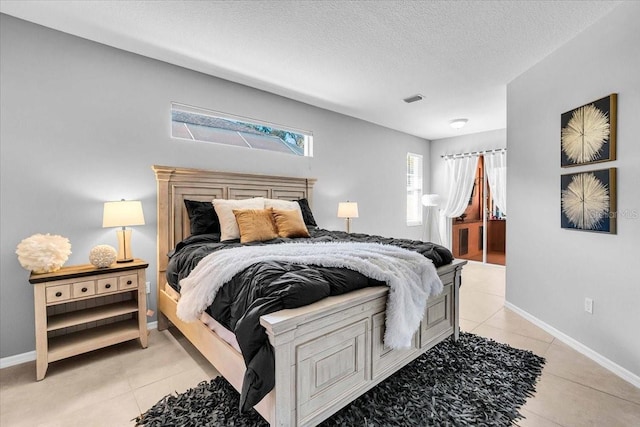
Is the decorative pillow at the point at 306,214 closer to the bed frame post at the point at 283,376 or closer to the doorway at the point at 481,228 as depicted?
the bed frame post at the point at 283,376

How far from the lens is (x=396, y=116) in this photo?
4.80 m

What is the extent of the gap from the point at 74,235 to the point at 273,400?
7.60 ft

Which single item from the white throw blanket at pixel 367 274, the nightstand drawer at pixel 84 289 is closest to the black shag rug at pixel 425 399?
the white throw blanket at pixel 367 274

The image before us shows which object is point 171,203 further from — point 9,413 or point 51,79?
point 9,413

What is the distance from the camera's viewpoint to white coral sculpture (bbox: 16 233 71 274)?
2.10 metres

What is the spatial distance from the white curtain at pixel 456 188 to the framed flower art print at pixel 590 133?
3269 mm

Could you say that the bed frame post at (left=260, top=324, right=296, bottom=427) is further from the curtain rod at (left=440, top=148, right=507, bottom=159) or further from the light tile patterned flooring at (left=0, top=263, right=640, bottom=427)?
the curtain rod at (left=440, top=148, right=507, bottom=159)

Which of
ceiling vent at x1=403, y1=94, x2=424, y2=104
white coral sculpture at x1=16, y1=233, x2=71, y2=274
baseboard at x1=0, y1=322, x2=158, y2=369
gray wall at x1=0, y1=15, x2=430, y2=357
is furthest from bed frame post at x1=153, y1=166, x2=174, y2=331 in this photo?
ceiling vent at x1=403, y1=94, x2=424, y2=104

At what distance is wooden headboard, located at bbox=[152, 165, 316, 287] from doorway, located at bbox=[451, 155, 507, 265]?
433 cm

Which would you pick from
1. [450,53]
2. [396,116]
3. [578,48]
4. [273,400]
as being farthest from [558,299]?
[396,116]

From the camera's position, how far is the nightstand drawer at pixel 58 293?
210cm

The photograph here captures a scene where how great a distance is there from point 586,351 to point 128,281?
3.69 m

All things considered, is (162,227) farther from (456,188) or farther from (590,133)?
(456,188)

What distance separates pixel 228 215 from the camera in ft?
9.26
